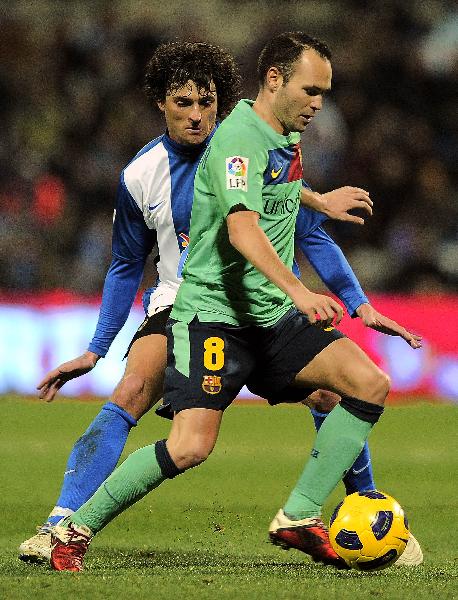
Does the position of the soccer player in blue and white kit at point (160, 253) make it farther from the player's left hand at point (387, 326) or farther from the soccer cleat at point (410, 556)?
the soccer cleat at point (410, 556)

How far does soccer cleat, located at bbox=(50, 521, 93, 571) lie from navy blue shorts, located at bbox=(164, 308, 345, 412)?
0.51 meters

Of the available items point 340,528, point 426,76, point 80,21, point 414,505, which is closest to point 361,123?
point 426,76

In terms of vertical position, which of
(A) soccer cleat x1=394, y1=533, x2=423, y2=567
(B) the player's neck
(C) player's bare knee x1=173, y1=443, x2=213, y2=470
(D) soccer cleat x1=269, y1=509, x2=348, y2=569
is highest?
(B) the player's neck

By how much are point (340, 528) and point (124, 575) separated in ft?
2.36

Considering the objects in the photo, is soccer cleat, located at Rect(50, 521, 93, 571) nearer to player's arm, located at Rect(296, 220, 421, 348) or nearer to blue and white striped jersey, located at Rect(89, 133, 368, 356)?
blue and white striped jersey, located at Rect(89, 133, 368, 356)

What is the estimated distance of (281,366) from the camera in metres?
4.61

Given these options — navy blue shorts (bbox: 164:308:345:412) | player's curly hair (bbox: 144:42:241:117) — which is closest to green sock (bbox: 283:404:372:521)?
navy blue shorts (bbox: 164:308:345:412)

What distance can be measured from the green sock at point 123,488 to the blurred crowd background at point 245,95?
334 inches

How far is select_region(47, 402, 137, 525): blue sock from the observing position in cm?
497

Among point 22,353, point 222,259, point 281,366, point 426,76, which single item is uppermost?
point 426,76

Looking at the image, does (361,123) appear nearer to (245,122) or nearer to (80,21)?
(80,21)

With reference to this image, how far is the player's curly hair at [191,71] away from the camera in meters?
5.44

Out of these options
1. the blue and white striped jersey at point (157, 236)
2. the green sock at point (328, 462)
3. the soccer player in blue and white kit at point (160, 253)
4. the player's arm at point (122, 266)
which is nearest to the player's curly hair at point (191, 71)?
the soccer player in blue and white kit at point (160, 253)

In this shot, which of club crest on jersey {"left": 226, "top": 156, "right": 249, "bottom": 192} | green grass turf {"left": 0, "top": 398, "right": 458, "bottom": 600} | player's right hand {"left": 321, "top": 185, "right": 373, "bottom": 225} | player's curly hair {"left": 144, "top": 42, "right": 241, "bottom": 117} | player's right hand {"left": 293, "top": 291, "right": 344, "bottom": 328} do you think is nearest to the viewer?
player's right hand {"left": 293, "top": 291, "right": 344, "bottom": 328}
